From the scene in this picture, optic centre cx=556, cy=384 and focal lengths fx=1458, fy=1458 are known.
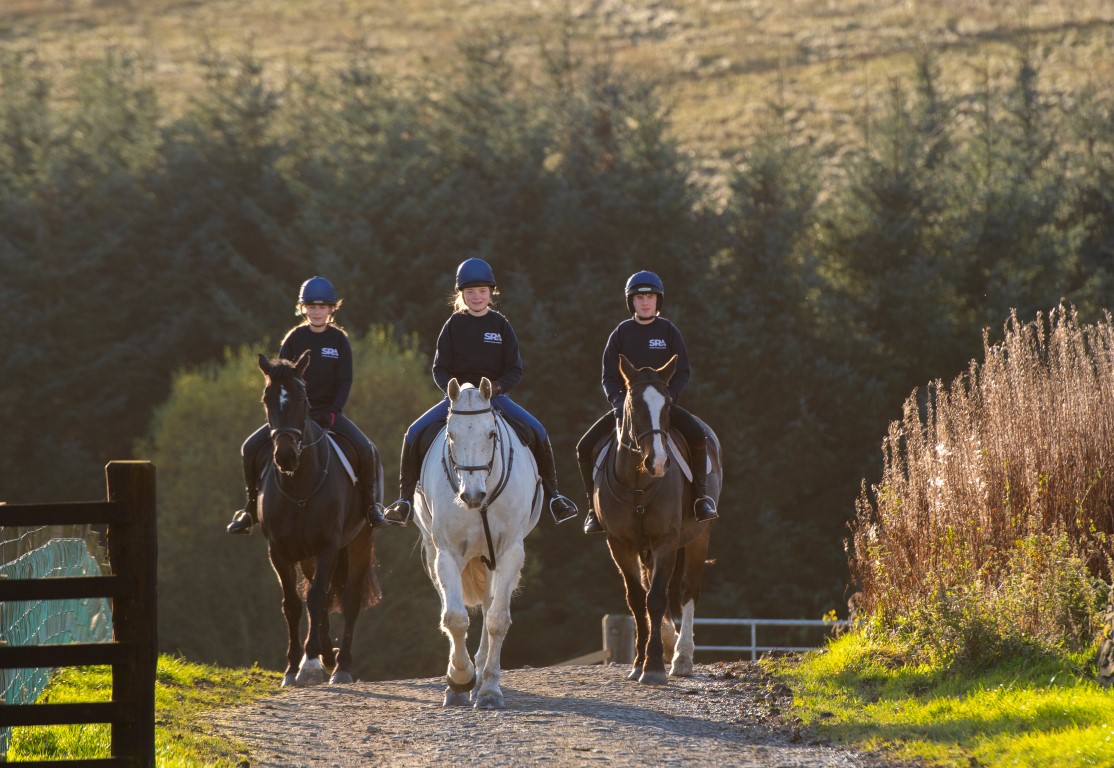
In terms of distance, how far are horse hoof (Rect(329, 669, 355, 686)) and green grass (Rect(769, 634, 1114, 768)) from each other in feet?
13.0

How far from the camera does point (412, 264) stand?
37.1 m

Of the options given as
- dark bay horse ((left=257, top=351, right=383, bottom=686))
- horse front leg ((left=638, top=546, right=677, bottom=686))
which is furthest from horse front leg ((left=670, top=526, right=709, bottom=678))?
dark bay horse ((left=257, top=351, right=383, bottom=686))

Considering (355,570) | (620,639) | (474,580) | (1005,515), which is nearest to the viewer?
(474,580)

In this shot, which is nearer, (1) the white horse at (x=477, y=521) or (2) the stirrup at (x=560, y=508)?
(1) the white horse at (x=477, y=521)

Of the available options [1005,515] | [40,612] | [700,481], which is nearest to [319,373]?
[40,612]

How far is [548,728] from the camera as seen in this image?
9.62 m

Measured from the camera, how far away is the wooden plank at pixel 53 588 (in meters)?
7.20

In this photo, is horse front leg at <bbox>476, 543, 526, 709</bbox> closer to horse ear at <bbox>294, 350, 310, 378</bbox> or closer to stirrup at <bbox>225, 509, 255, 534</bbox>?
horse ear at <bbox>294, 350, 310, 378</bbox>

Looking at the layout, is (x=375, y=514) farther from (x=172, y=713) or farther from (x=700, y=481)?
(x=172, y=713)

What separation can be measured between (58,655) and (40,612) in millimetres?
4240

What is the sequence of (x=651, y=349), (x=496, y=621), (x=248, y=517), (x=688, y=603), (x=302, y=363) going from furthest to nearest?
1. (x=248, y=517)
2. (x=688, y=603)
3. (x=651, y=349)
4. (x=302, y=363)
5. (x=496, y=621)

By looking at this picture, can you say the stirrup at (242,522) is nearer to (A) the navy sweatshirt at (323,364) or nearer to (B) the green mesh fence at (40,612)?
(A) the navy sweatshirt at (323,364)

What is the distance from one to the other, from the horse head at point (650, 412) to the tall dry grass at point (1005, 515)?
2415mm

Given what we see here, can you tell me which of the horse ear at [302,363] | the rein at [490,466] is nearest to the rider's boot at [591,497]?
the rein at [490,466]
